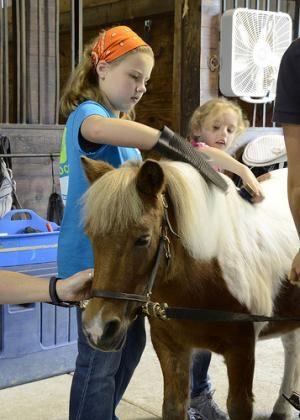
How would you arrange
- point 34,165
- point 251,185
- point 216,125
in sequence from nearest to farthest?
point 251,185, point 216,125, point 34,165

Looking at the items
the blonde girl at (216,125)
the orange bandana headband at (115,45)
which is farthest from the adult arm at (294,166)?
the blonde girl at (216,125)

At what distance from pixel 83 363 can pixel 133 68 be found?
981 millimetres

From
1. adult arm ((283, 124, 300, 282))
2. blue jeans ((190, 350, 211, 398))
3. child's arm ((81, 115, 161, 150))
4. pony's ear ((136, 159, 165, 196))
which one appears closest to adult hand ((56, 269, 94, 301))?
pony's ear ((136, 159, 165, 196))

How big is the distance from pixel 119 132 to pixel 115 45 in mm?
Result: 376

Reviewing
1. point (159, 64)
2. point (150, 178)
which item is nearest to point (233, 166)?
point (150, 178)

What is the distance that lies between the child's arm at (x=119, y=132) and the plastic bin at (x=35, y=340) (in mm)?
1221

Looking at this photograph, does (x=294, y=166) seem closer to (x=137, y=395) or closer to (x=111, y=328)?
(x=111, y=328)

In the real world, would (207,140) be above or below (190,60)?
below

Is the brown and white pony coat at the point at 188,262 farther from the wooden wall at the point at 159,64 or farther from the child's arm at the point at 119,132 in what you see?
the wooden wall at the point at 159,64

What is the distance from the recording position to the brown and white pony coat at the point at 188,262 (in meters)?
1.50

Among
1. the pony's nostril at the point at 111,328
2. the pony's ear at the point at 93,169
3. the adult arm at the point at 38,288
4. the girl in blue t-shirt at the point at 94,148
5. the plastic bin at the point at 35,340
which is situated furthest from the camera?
the plastic bin at the point at 35,340

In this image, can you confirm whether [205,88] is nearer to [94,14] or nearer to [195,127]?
[195,127]

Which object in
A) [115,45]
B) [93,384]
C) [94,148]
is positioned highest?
[115,45]

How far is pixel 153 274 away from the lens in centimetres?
157
